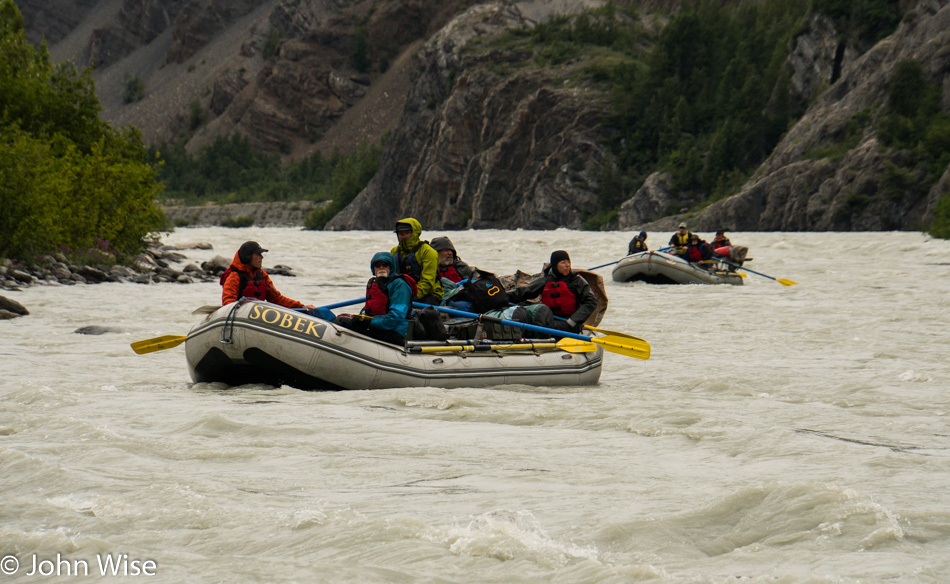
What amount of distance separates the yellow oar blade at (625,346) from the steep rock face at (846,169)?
36645 mm

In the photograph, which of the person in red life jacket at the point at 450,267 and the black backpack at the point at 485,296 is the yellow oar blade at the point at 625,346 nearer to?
the black backpack at the point at 485,296

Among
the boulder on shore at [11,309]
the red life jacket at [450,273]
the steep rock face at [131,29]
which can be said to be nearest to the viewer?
the red life jacket at [450,273]

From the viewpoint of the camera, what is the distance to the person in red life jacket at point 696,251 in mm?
20281

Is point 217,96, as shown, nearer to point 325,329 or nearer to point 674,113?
point 674,113

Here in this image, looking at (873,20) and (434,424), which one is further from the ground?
(873,20)

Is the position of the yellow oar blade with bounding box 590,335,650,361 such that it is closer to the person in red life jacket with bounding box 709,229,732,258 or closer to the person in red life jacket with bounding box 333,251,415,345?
the person in red life jacket with bounding box 333,251,415,345

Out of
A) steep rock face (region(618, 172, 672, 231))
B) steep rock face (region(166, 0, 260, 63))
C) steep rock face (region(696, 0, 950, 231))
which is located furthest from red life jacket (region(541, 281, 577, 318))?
steep rock face (region(166, 0, 260, 63))

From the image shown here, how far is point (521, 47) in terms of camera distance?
83.2 meters

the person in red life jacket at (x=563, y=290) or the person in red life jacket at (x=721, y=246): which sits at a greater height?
the person in red life jacket at (x=721, y=246)

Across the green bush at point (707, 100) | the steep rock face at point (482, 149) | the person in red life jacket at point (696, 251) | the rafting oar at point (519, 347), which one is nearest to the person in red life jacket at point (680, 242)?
the person in red life jacket at point (696, 251)

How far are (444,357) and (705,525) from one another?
3.98m

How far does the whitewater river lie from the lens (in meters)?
4.12

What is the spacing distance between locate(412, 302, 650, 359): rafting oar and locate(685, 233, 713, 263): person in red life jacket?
11.4 meters

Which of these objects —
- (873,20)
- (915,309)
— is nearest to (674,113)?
(873,20)
